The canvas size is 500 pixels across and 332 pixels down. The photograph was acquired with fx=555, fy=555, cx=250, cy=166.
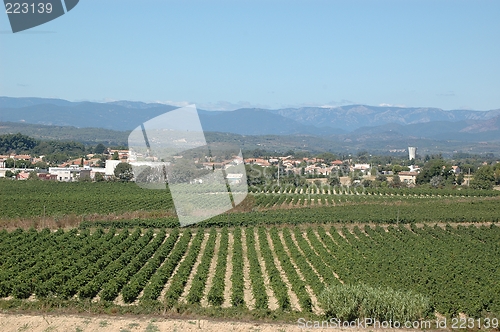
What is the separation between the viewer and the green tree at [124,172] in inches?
2640

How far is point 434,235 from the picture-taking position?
91.6ft

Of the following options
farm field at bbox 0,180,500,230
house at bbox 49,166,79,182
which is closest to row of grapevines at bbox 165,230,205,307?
farm field at bbox 0,180,500,230

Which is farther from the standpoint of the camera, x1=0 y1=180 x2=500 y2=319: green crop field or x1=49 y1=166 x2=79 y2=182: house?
x1=49 y1=166 x2=79 y2=182: house

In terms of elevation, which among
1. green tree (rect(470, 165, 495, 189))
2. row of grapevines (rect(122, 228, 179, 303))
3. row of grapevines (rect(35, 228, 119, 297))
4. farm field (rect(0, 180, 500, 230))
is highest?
row of grapevines (rect(35, 228, 119, 297))

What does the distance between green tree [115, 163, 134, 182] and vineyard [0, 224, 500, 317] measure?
132ft

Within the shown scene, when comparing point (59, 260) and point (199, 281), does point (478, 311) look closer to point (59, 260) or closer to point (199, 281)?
point (199, 281)

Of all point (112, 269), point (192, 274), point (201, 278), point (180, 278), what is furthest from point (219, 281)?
point (112, 269)

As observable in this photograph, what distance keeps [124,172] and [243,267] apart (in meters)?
50.8

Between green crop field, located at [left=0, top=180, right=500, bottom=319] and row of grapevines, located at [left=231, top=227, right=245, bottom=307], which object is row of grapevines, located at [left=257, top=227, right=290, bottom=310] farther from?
row of grapevines, located at [left=231, top=227, right=245, bottom=307]

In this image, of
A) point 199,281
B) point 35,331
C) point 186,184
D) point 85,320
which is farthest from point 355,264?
point 186,184

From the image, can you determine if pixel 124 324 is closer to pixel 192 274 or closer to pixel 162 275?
pixel 162 275

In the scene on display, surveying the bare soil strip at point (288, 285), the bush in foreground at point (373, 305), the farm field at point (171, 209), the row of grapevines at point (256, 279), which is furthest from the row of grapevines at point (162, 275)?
the farm field at point (171, 209)

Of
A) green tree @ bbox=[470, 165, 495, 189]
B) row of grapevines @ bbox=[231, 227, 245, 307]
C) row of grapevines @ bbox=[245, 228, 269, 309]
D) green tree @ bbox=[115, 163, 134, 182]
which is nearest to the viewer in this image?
row of grapevines @ bbox=[245, 228, 269, 309]

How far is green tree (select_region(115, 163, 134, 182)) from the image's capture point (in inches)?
2640
